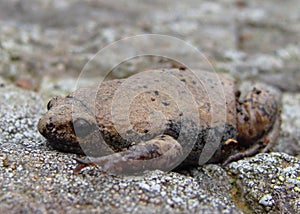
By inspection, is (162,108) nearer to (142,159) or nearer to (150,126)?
(150,126)

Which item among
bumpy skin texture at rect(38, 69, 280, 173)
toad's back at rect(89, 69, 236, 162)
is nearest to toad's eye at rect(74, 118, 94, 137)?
bumpy skin texture at rect(38, 69, 280, 173)

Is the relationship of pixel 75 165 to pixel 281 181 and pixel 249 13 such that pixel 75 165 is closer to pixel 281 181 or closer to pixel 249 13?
pixel 281 181

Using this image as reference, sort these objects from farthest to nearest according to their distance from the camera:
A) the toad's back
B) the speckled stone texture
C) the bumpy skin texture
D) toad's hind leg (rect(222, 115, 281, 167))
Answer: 1. toad's hind leg (rect(222, 115, 281, 167))
2. the toad's back
3. the bumpy skin texture
4. the speckled stone texture

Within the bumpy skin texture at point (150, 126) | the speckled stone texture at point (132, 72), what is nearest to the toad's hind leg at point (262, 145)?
the bumpy skin texture at point (150, 126)

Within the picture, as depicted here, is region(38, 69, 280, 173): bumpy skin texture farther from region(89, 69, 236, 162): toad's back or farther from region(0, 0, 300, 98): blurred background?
region(0, 0, 300, 98): blurred background

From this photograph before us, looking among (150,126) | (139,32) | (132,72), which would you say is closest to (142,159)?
(150,126)
